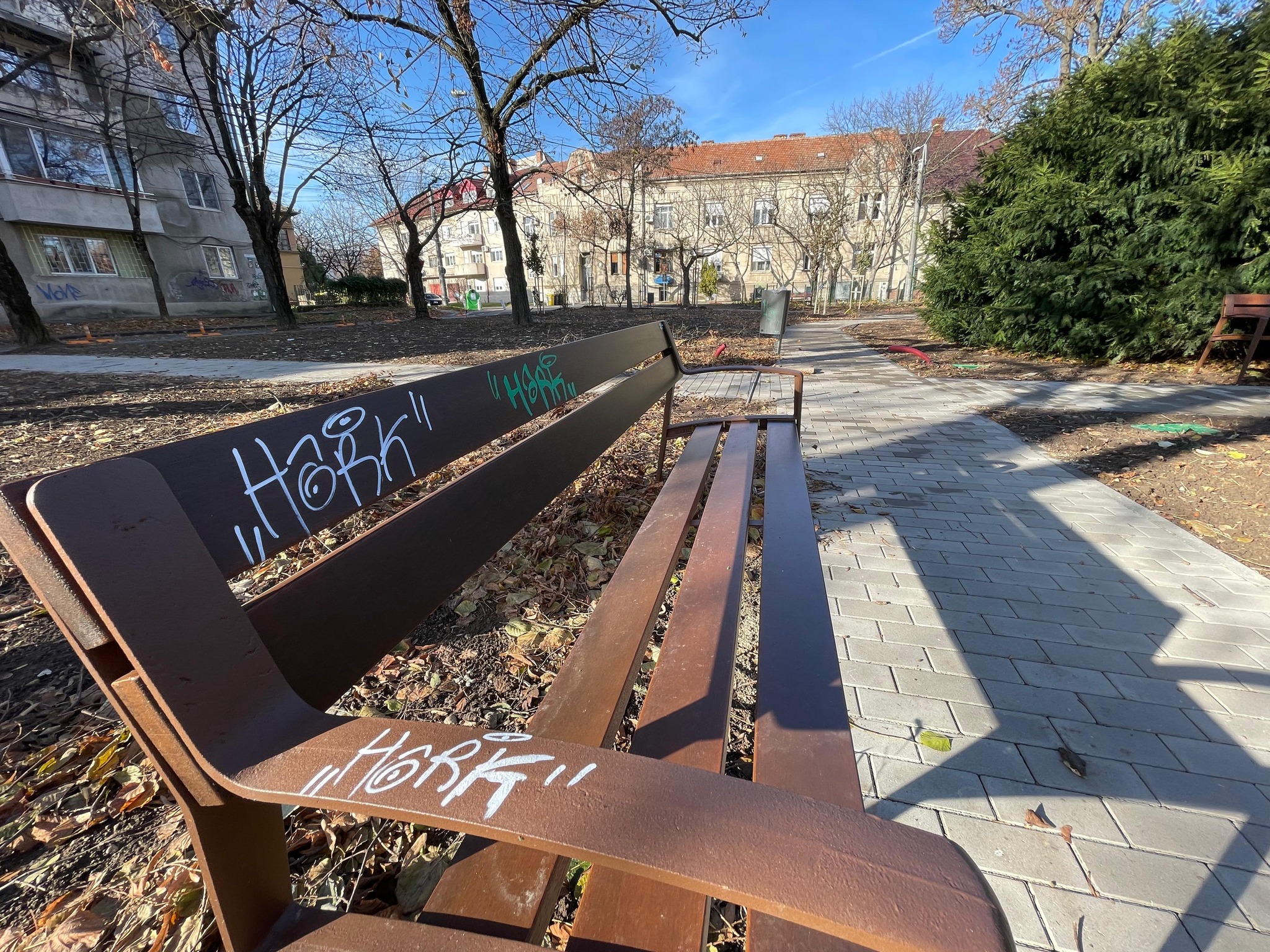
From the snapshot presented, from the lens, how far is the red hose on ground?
8.68 metres

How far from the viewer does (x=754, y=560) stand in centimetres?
261

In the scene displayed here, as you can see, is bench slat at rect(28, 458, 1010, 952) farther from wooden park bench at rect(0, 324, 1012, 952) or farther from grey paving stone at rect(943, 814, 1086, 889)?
grey paving stone at rect(943, 814, 1086, 889)

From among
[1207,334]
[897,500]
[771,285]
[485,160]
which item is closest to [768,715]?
[897,500]

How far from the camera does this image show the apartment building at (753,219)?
27094 millimetres

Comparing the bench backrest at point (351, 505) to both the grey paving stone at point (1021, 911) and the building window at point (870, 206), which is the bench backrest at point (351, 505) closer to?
the grey paving stone at point (1021, 911)

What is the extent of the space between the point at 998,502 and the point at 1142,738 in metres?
2.03

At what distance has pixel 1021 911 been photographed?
119 centimetres

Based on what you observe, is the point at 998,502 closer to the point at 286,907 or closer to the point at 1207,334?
the point at 286,907

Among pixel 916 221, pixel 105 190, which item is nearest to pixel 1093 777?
pixel 916 221

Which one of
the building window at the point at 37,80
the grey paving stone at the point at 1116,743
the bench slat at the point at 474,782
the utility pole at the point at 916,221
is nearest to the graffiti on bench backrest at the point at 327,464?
the bench slat at the point at 474,782

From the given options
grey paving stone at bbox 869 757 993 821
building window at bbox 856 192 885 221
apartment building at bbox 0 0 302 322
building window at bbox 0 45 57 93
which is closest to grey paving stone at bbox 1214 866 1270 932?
grey paving stone at bbox 869 757 993 821

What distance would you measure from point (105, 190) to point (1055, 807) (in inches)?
1191

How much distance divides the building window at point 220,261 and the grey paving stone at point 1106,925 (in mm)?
31418

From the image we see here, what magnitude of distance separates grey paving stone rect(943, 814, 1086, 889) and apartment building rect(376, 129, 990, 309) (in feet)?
81.1
